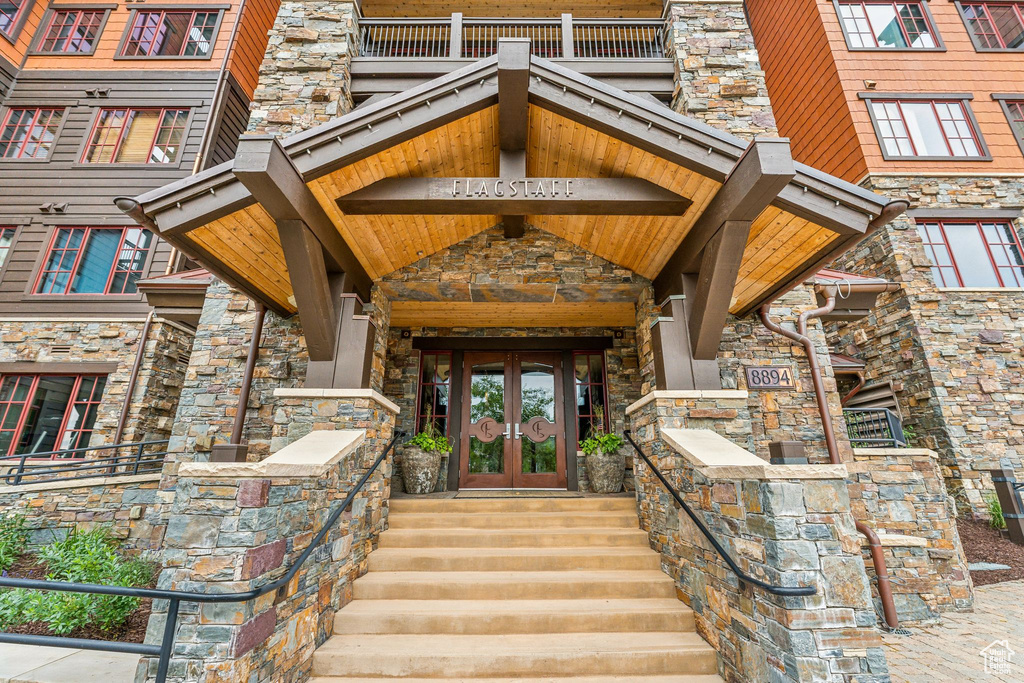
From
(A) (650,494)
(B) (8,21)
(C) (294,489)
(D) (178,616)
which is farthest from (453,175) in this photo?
(B) (8,21)

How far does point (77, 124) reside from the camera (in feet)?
29.5

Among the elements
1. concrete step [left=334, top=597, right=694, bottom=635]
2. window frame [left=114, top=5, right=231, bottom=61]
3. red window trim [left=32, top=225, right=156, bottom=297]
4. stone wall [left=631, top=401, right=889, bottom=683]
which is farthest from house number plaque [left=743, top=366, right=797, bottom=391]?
window frame [left=114, top=5, right=231, bottom=61]

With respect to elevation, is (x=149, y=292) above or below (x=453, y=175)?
below

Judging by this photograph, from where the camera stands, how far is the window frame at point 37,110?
28.5 feet

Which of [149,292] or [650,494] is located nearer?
[650,494]

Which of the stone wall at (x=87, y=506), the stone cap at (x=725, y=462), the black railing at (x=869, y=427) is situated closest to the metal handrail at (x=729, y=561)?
Result: the stone cap at (x=725, y=462)

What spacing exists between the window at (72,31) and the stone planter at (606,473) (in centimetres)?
1368

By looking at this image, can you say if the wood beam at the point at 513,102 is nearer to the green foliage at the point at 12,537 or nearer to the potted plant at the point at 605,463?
the potted plant at the point at 605,463

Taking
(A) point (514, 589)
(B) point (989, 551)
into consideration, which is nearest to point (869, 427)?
(B) point (989, 551)

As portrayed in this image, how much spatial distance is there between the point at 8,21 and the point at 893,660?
697 inches

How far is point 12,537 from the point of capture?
5.37 m

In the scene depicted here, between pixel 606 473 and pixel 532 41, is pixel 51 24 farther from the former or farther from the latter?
pixel 606 473

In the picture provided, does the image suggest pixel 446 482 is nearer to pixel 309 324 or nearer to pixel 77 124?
pixel 309 324

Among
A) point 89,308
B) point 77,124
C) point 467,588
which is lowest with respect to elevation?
point 467,588
